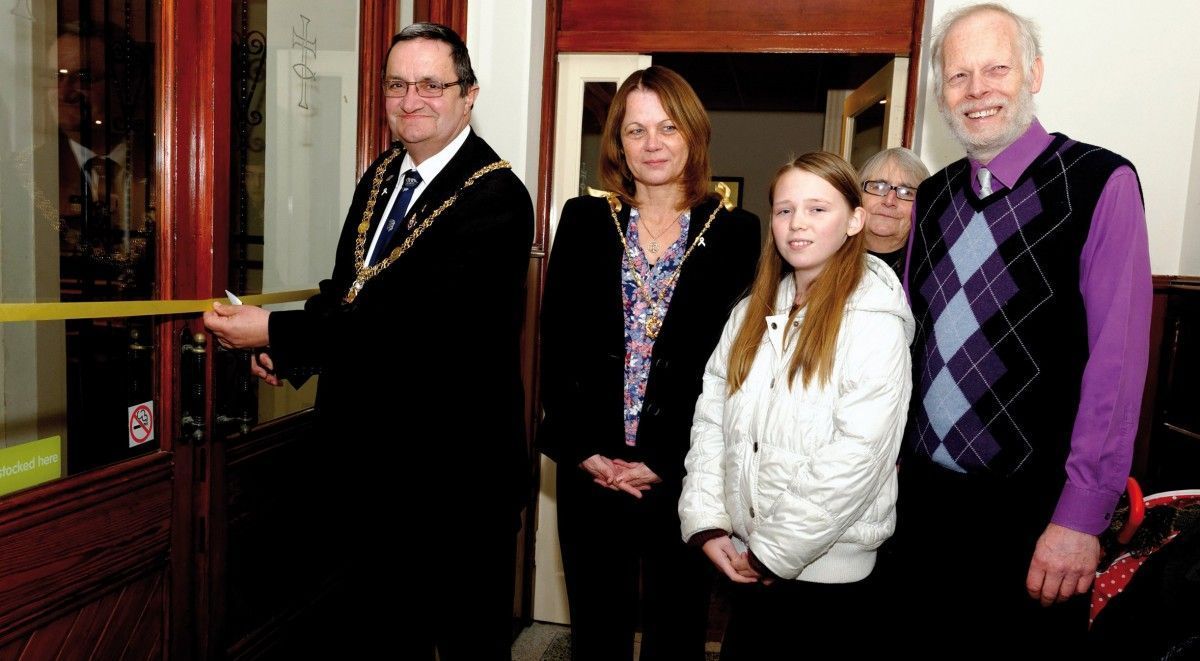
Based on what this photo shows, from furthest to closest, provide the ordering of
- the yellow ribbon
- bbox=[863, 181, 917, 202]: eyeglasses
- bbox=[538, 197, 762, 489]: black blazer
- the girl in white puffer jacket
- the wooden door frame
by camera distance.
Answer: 1. bbox=[863, 181, 917, 202]: eyeglasses
2. bbox=[538, 197, 762, 489]: black blazer
3. the wooden door frame
4. the girl in white puffer jacket
5. the yellow ribbon

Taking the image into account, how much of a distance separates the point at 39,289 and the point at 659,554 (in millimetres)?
1313

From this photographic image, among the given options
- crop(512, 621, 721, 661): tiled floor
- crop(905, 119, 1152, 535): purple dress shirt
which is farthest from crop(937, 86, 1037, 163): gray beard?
crop(512, 621, 721, 661): tiled floor

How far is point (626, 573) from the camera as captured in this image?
174 centimetres

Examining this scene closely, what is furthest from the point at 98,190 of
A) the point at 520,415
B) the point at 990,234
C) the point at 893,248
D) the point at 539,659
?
the point at 539,659

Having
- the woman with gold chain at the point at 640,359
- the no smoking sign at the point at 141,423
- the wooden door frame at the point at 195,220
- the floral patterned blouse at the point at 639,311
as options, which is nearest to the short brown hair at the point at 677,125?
the woman with gold chain at the point at 640,359

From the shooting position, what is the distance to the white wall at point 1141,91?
231cm

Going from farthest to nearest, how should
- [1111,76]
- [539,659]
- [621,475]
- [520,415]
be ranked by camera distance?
1. [539,659]
2. [1111,76]
3. [621,475]
4. [520,415]

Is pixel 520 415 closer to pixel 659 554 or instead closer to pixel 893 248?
pixel 659 554

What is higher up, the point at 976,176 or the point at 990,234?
the point at 976,176

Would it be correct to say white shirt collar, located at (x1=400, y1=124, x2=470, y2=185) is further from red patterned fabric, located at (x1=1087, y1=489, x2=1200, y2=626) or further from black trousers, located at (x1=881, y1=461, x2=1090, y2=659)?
red patterned fabric, located at (x1=1087, y1=489, x2=1200, y2=626)

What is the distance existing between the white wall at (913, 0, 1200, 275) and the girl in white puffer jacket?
4.47ft

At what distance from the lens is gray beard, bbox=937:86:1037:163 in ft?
4.50

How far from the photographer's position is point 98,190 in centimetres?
141

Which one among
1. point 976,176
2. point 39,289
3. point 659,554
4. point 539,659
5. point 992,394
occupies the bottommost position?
point 539,659
